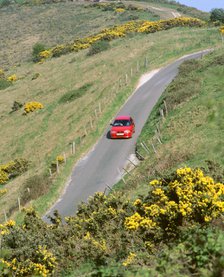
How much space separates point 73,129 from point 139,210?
2709cm

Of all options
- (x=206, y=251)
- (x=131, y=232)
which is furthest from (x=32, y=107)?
(x=206, y=251)

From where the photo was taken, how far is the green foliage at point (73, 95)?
50312 mm

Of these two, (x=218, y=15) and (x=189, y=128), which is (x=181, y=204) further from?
(x=218, y=15)

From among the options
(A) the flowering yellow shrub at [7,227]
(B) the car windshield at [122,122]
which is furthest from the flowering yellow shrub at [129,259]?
(B) the car windshield at [122,122]

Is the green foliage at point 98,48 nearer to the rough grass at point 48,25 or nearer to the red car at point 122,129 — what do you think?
the rough grass at point 48,25

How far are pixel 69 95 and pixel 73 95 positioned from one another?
0.60 meters

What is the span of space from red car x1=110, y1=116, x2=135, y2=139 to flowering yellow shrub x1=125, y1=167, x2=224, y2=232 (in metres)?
21.0

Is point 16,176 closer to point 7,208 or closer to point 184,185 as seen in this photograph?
point 7,208

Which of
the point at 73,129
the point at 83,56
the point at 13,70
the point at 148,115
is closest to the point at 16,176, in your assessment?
the point at 73,129

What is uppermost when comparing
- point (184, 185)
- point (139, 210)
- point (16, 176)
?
point (184, 185)

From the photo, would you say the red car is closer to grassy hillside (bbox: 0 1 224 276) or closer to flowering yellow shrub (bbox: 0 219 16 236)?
grassy hillside (bbox: 0 1 224 276)

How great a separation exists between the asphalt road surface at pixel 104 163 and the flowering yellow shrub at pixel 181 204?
10859 millimetres

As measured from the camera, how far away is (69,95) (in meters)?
51.0

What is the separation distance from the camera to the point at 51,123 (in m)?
45.6
